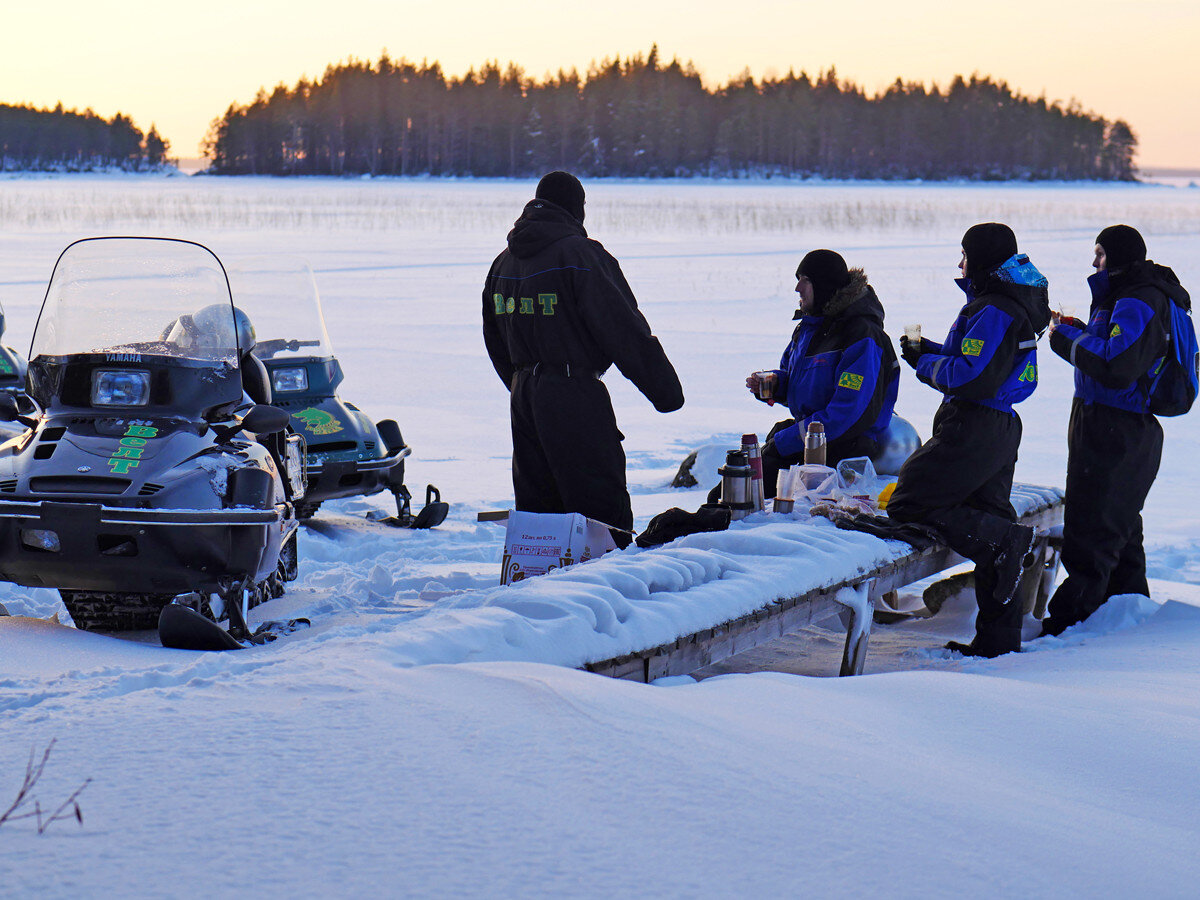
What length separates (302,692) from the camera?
7.75ft

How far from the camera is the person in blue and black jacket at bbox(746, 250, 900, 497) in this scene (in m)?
4.27

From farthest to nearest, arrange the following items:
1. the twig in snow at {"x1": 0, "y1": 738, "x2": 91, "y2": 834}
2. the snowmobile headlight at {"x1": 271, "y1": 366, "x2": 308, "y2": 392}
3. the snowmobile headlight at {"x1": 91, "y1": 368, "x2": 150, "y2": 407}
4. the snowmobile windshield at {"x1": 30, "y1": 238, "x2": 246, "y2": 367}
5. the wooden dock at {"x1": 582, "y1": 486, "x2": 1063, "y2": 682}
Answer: the snowmobile headlight at {"x1": 271, "y1": 366, "x2": 308, "y2": 392}
the snowmobile windshield at {"x1": 30, "y1": 238, "x2": 246, "y2": 367}
the snowmobile headlight at {"x1": 91, "y1": 368, "x2": 150, "y2": 407}
the wooden dock at {"x1": 582, "y1": 486, "x2": 1063, "y2": 682}
the twig in snow at {"x1": 0, "y1": 738, "x2": 91, "y2": 834}

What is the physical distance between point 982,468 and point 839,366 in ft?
2.44

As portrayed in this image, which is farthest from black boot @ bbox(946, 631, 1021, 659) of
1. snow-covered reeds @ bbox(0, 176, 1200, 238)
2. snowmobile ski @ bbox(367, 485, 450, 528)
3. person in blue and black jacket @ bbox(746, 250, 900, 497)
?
snow-covered reeds @ bbox(0, 176, 1200, 238)

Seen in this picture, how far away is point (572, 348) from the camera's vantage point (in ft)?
13.6

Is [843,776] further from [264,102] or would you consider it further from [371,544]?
[264,102]

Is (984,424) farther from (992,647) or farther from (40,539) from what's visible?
(40,539)

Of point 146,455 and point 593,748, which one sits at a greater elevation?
point 146,455

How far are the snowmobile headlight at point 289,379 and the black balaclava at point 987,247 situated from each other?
3.11 m

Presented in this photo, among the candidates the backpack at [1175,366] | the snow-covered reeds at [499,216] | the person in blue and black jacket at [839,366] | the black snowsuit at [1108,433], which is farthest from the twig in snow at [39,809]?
the snow-covered reeds at [499,216]

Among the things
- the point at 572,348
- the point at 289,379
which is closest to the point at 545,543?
the point at 572,348

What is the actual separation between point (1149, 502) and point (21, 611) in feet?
16.8

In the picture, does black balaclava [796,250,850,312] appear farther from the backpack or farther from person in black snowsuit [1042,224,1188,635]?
the backpack

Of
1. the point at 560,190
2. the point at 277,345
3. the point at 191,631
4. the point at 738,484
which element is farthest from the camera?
the point at 277,345
